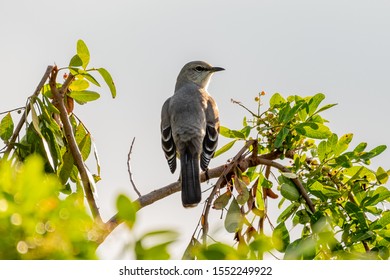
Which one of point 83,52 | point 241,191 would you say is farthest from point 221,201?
point 83,52

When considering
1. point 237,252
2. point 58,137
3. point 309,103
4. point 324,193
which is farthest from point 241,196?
point 237,252

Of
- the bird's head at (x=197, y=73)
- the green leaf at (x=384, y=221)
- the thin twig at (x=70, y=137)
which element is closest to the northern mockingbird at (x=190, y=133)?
the bird's head at (x=197, y=73)

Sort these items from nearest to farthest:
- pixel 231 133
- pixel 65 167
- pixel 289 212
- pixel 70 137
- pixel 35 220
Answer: pixel 35 220
pixel 289 212
pixel 65 167
pixel 70 137
pixel 231 133

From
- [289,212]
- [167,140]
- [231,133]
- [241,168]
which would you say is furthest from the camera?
[167,140]

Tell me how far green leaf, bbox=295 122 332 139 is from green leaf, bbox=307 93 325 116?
113 millimetres

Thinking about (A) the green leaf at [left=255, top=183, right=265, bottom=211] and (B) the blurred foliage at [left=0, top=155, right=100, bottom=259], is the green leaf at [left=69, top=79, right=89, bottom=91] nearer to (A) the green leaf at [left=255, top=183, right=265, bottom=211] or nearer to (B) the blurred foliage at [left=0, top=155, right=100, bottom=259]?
(A) the green leaf at [left=255, top=183, right=265, bottom=211]

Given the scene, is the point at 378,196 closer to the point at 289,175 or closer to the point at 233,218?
the point at 289,175

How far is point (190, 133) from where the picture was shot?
23.9 feet

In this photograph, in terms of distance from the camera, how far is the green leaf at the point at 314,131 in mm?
5113

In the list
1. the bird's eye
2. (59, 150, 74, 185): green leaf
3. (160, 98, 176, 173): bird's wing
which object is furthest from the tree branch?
the bird's eye

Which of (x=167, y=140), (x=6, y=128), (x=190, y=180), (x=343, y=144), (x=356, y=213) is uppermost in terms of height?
(x=6, y=128)

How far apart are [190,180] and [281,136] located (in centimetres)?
163

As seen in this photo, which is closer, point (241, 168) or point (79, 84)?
point (241, 168)

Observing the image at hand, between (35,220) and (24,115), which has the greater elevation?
(35,220)
